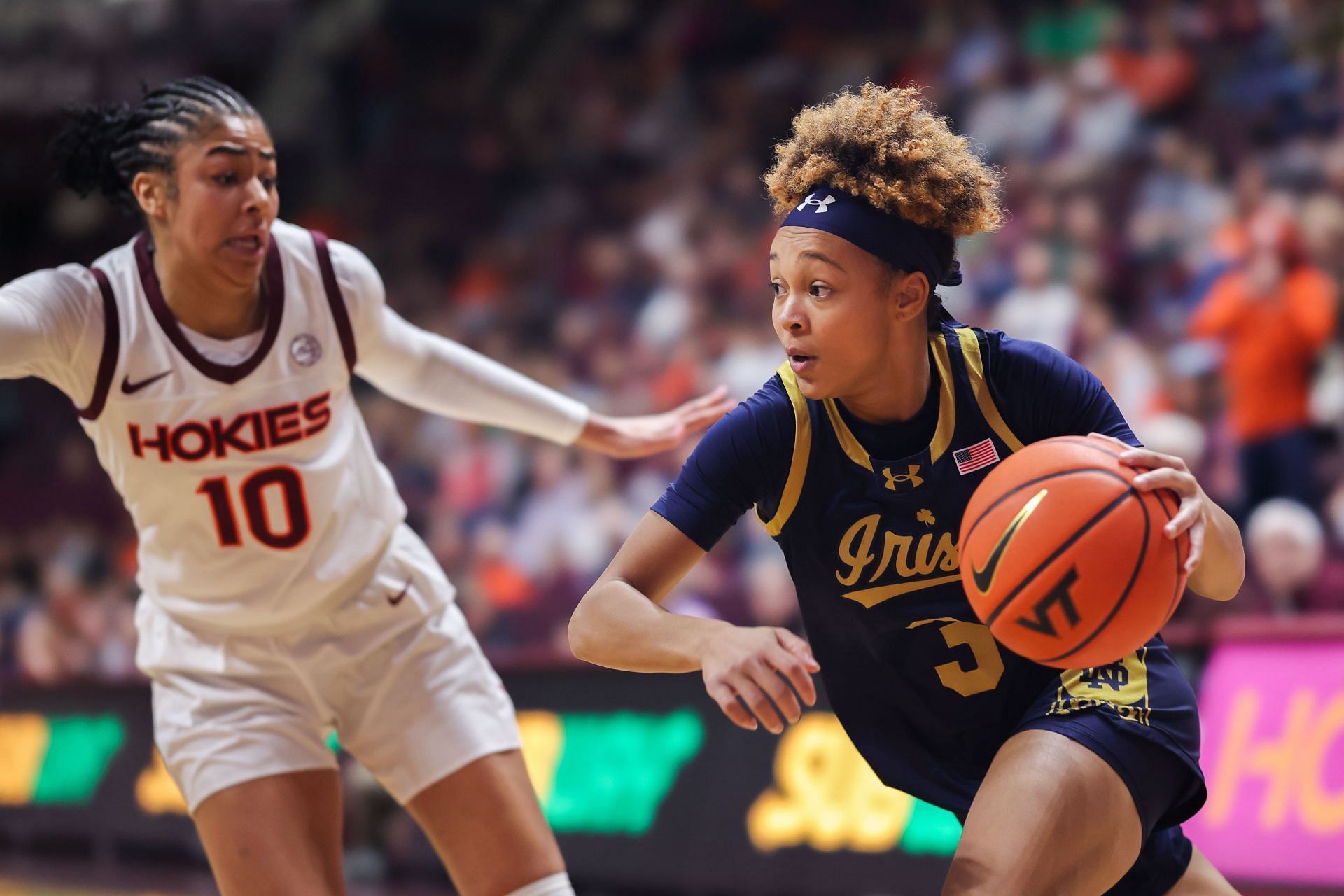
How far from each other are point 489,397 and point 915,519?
1.46 metres

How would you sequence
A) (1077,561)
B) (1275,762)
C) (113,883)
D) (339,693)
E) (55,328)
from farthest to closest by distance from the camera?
(113,883)
(1275,762)
(339,693)
(55,328)
(1077,561)

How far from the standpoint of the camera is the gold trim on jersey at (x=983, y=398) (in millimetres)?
3096

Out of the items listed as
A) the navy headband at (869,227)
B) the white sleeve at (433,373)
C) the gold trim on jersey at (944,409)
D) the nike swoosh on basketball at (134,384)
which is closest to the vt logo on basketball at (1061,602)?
the gold trim on jersey at (944,409)

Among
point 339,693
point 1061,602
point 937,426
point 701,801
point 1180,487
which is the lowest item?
point 701,801

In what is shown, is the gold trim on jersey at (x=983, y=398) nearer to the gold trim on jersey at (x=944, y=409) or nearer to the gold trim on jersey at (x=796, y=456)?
the gold trim on jersey at (x=944, y=409)

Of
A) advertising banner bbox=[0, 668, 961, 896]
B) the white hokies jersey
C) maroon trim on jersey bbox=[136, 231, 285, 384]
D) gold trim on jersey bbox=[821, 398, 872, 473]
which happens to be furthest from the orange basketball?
advertising banner bbox=[0, 668, 961, 896]

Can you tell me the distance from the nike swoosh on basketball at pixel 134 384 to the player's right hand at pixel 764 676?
1682mm

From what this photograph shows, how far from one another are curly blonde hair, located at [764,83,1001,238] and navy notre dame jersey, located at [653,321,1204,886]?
294mm

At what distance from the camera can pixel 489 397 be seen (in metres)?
4.08

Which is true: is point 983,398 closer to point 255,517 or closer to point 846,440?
point 846,440

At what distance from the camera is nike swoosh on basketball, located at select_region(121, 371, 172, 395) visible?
3525mm

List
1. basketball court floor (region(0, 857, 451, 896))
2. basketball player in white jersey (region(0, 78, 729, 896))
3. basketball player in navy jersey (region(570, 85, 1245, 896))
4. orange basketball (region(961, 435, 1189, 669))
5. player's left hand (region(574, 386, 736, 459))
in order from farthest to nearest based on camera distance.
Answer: basketball court floor (region(0, 857, 451, 896)) → player's left hand (region(574, 386, 736, 459)) → basketball player in white jersey (region(0, 78, 729, 896)) → basketball player in navy jersey (region(570, 85, 1245, 896)) → orange basketball (region(961, 435, 1189, 669))

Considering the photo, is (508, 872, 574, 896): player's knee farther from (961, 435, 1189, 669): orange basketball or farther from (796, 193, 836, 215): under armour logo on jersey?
(796, 193, 836, 215): under armour logo on jersey

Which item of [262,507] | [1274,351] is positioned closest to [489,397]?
[262,507]
